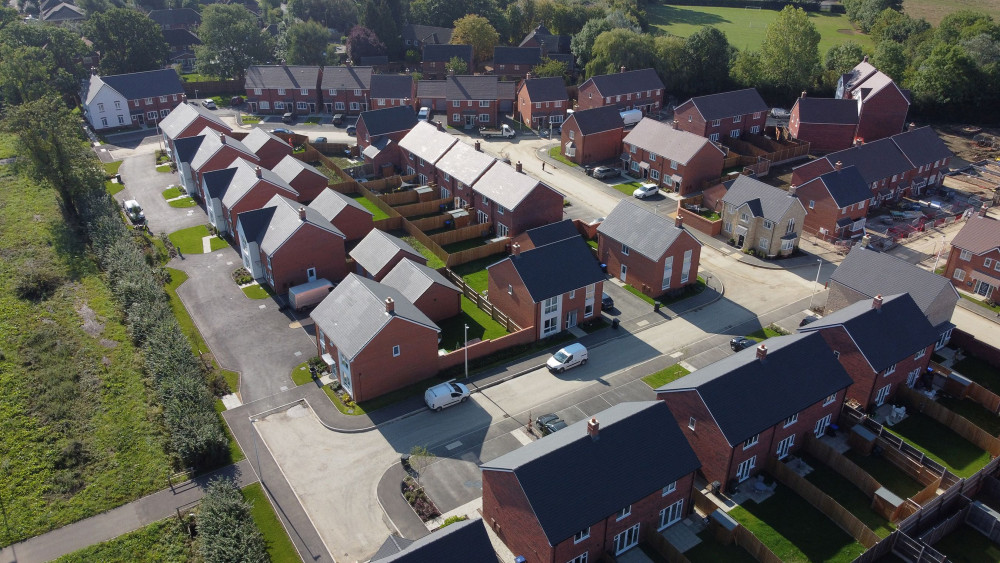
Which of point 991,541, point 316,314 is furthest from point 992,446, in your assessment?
point 316,314

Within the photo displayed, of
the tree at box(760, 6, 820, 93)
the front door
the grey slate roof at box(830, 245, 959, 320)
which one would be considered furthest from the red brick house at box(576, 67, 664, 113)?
the front door

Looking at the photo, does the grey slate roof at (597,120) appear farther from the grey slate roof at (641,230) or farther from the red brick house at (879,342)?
the red brick house at (879,342)

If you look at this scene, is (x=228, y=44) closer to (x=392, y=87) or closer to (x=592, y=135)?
(x=392, y=87)

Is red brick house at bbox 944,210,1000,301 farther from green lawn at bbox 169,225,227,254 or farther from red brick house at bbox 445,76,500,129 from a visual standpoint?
green lawn at bbox 169,225,227,254

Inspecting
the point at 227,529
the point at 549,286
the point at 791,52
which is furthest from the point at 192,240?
the point at 791,52

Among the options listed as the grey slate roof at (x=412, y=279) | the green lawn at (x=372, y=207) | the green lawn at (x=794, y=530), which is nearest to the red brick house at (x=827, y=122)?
the green lawn at (x=372, y=207)

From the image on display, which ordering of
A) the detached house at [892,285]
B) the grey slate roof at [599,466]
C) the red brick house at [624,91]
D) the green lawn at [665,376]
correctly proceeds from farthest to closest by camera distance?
the red brick house at [624,91] < the detached house at [892,285] < the green lawn at [665,376] < the grey slate roof at [599,466]
